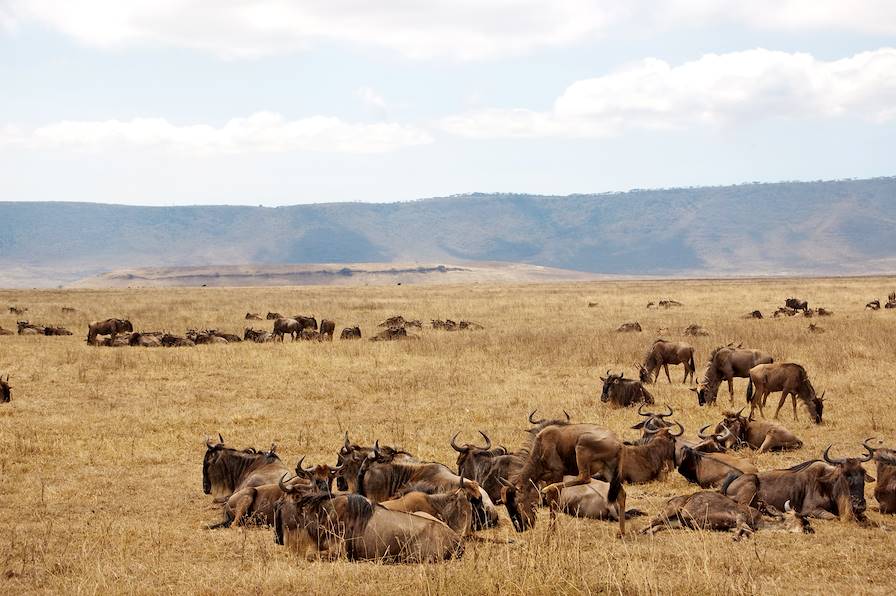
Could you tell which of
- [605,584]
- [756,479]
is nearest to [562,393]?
[756,479]

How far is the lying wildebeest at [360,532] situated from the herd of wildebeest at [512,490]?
0.01 meters

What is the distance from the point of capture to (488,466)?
10938mm

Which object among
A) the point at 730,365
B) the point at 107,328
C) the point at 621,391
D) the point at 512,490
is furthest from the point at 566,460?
the point at 107,328

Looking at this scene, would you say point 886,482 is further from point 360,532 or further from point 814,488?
point 360,532

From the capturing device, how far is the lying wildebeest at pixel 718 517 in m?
9.23

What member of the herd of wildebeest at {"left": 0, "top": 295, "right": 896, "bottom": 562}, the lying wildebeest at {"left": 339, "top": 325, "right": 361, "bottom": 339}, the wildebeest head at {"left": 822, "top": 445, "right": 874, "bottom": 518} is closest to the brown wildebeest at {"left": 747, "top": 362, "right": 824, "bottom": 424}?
the herd of wildebeest at {"left": 0, "top": 295, "right": 896, "bottom": 562}

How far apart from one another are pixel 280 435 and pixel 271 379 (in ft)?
19.8

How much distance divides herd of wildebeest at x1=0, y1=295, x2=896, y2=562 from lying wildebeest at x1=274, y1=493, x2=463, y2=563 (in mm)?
11

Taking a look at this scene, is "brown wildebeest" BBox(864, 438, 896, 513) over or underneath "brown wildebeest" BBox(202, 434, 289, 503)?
over

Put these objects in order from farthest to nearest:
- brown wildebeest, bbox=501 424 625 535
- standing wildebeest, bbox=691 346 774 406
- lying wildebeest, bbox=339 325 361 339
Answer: lying wildebeest, bbox=339 325 361 339 → standing wildebeest, bbox=691 346 774 406 → brown wildebeest, bbox=501 424 625 535

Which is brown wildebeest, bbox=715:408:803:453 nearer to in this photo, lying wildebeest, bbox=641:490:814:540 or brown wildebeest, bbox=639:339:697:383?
lying wildebeest, bbox=641:490:814:540

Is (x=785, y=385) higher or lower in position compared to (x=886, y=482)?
higher

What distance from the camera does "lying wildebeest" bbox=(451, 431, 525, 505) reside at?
10.8 m

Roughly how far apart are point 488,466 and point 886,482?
4.51m
